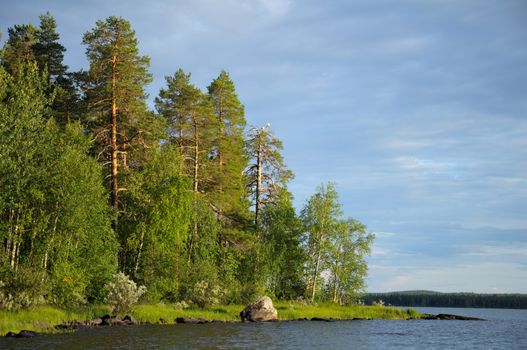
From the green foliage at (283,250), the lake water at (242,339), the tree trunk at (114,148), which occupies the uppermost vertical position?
the tree trunk at (114,148)

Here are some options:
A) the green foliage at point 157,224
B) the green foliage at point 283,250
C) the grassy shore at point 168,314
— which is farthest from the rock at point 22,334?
the green foliage at point 283,250

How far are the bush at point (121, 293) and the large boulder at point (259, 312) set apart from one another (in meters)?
11.4

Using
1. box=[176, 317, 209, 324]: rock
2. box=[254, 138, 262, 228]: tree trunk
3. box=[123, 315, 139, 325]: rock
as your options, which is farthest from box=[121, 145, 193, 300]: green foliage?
box=[254, 138, 262, 228]: tree trunk

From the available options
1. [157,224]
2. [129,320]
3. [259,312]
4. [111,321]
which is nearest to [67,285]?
[111,321]

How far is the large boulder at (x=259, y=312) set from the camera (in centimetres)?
4919

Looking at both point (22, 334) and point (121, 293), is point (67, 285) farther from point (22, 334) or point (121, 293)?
point (22, 334)

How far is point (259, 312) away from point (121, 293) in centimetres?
1369

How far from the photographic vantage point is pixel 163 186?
163 feet

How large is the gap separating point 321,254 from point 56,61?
37.1m

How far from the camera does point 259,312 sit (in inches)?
1959

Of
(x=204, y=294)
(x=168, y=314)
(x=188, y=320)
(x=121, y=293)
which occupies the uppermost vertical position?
(x=121, y=293)

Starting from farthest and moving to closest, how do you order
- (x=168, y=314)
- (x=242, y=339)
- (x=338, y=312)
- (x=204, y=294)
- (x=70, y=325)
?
1. (x=338, y=312)
2. (x=204, y=294)
3. (x=168, y=314)
4. (x=70, y=325)
5. (x=242, y=339)

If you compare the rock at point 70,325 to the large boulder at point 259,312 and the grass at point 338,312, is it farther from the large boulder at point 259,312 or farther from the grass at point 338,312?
the grass at point 338,312

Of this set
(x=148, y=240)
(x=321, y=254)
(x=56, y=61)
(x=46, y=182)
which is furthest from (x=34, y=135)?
(x=321, y=254)
